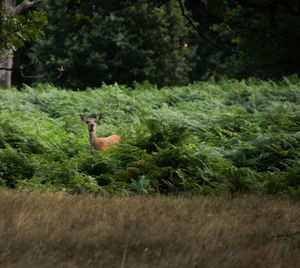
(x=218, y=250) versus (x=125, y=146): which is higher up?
(x=218, y=250)

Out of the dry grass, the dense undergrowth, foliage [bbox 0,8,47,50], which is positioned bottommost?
the dense undergrowth

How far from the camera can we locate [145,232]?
14.9 ft

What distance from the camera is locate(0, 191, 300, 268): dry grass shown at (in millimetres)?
3809

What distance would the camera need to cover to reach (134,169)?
8734 millimetres

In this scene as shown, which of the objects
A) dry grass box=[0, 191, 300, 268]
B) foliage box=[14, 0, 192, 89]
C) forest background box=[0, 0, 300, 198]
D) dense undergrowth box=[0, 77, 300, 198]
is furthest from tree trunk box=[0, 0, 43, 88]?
dry grass box=[0, 191, 300, 268]

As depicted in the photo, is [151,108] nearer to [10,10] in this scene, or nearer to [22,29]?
[22,29]

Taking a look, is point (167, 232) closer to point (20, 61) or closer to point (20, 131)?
point (20, 131)

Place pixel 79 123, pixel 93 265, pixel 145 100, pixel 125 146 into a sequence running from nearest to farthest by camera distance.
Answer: pixel 93 265
pixel 125 146
pixel 79 123
pixel 145 100

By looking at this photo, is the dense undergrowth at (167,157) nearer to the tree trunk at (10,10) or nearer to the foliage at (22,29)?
the foliage at (22,29)

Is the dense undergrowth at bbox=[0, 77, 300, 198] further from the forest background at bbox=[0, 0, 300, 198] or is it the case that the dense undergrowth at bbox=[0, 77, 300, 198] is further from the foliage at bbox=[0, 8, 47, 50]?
the foliage at bbox=[0, 8, 47, 50]

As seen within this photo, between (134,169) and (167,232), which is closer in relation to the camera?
(167,232)

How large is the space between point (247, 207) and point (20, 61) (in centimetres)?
3377

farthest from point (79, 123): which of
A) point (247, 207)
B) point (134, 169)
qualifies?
point (247, 207)

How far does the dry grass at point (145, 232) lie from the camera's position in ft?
12.5
